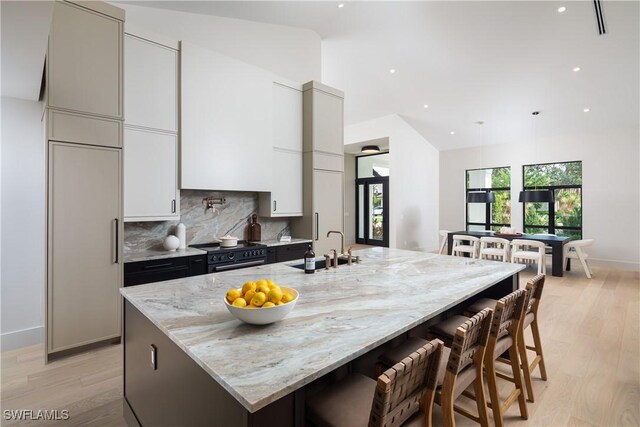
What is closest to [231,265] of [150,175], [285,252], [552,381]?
[285,252]

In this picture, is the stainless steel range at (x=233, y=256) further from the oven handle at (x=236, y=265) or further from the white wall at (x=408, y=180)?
the white wall at (x=408, y=180)

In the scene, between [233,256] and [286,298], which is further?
[233,256]

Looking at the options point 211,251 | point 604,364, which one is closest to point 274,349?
point 211,251

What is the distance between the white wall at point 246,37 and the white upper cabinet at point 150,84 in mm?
273

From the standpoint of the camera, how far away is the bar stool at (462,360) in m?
1.36

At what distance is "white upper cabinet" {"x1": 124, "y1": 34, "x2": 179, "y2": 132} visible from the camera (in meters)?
3.04

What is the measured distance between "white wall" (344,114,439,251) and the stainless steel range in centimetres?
493

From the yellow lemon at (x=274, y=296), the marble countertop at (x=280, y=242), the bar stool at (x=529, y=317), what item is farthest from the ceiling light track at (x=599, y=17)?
the yellow lemon at (x=274, y=296)

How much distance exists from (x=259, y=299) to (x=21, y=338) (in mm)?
3142

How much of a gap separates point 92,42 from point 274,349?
314 centimetres

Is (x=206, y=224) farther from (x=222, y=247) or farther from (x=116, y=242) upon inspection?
(x=116, y=242)

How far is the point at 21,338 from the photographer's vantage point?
2.97 metres

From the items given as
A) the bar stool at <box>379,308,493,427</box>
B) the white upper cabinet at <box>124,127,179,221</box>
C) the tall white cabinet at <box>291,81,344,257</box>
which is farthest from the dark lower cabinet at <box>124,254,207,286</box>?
the bar stool at <box>379,308,493,427</box>

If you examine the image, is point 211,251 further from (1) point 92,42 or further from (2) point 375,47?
(2) point 375,47
